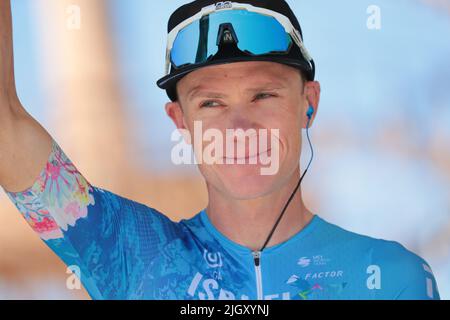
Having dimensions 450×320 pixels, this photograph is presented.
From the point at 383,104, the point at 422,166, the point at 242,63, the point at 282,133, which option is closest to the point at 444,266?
the point at 422,166

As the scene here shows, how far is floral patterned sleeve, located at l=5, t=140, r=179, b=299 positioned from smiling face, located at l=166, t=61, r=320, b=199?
29 cm

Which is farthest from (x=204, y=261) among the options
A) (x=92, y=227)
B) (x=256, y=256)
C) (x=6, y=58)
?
(x=6, y=58)

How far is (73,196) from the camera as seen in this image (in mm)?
1876

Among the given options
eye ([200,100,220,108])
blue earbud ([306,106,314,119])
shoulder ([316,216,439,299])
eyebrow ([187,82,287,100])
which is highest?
eyebrow ([187,82,287,100])

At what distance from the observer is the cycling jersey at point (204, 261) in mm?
1932

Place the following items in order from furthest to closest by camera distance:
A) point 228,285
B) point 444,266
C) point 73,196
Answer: point 444,266
point 228,285
point 73,196

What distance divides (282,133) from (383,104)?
0.66 m

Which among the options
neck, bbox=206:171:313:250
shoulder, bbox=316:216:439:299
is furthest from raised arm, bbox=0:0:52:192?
shoulder, bbox=316:216:439:299

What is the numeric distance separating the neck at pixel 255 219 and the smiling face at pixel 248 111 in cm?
5

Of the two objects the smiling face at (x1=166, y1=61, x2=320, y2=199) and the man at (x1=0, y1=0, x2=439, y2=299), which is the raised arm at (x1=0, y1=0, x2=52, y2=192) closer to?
the man at (x1=0, y1=0, x2=439, y2=299)

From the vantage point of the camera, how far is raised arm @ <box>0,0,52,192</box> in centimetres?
175

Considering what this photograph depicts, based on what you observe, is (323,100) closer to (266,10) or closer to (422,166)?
(422,166)

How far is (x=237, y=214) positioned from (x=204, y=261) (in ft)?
0.64
